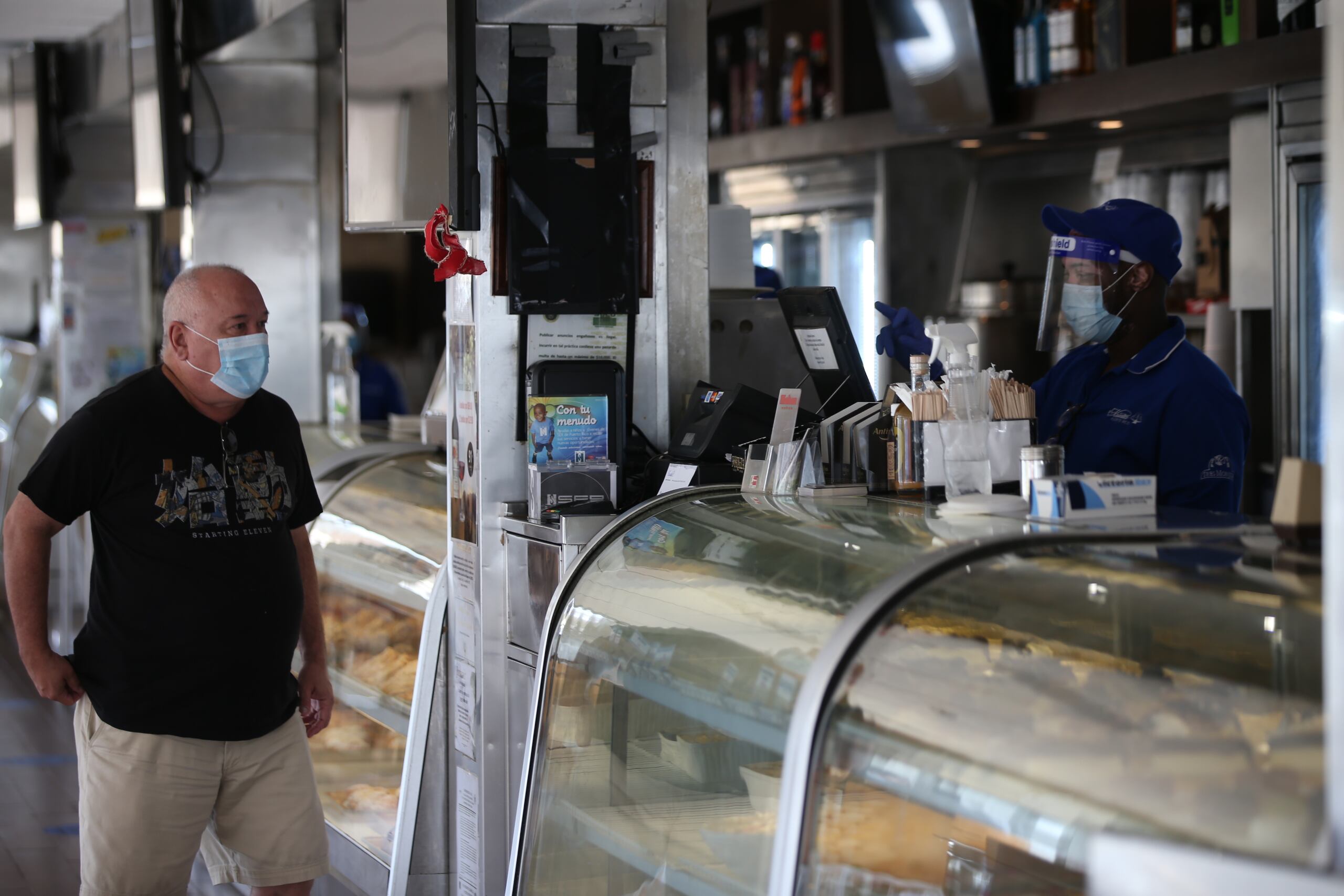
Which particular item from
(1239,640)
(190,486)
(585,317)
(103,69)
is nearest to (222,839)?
(190,486)

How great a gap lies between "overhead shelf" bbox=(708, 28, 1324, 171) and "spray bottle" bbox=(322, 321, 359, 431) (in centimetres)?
242

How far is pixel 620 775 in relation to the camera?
2.47 m

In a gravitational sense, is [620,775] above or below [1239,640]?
below

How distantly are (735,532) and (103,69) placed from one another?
594cm

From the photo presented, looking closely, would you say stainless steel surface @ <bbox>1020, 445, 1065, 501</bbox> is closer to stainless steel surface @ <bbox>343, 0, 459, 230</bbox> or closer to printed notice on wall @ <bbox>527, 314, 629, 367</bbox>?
printed notice on wall @ <bbox>527, 314, 629, 367</bbox>

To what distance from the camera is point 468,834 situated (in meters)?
3.29

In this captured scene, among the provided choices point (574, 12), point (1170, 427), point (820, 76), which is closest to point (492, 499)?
point (574, 12)

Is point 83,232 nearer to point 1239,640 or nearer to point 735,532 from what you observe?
point 735,532

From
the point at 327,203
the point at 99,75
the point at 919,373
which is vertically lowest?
the point at 919,373

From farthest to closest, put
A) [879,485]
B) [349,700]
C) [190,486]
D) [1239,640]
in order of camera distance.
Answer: [349,700] → [190,486] → [879,485] → [1239,640]

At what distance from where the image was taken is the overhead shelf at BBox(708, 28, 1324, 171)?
454 centimetres

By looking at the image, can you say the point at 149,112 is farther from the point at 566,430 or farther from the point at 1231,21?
the point at 1231,21

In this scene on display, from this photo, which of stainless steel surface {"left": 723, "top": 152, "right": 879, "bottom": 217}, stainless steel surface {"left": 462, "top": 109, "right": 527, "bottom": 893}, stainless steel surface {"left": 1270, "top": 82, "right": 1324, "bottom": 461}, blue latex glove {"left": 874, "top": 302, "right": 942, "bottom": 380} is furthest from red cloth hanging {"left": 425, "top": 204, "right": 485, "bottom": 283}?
stainless steel surface {"left": 723, "top": 152, "right": 879, "bottom": 217}

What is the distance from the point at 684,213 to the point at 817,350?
17.9 inches
